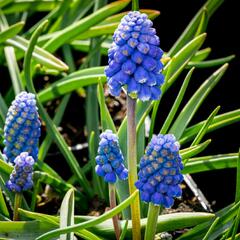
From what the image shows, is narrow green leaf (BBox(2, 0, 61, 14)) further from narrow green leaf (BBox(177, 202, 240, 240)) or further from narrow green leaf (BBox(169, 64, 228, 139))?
narrow green leaf (BBox(177, 202, 240, 240))

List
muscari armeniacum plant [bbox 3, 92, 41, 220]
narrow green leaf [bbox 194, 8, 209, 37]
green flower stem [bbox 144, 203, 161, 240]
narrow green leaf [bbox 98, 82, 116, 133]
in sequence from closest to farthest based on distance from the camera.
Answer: green flower stem [bbox 144, 203, 161, 240], muscari armeniacum plant [bbox 3, 92, 41, 220], narrow green leaf [bbox 98, 82, 116, 133], narrow green leaf [bbox 194, 8, 209, 37]

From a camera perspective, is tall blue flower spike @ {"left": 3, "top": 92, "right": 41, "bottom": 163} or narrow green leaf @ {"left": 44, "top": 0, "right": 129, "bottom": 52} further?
narrow green leaf @ {"left": 44, "top": 0, "right": 129, "bottom": 52}

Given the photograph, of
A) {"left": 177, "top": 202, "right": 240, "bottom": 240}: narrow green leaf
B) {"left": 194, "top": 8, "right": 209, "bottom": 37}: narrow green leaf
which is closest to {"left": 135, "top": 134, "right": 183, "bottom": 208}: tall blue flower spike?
{"left": 177, "top": 202, "right": 240, "bottom": 240}: narrow green leaf

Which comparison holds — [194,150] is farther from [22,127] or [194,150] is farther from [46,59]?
[46,59]

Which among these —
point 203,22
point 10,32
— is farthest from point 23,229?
point 203,22

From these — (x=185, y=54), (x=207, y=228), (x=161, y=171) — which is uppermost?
(x=185, y=54)

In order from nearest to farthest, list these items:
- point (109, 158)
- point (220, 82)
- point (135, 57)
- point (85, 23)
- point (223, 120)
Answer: point (135, 57), point (109, 158), point (223, 120), point (85, 23), point (220, 82)
